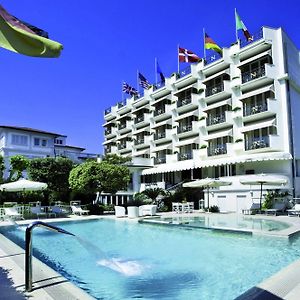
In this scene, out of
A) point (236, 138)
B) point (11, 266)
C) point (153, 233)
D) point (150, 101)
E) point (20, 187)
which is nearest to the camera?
point (11, 266)

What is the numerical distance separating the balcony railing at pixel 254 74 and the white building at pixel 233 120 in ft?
0.08

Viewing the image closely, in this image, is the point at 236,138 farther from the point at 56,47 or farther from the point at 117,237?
the point at 56,47

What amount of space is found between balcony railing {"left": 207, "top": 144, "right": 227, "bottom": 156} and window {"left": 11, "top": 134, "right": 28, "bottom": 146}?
117ft

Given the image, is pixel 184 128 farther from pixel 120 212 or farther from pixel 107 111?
pixel 107 111

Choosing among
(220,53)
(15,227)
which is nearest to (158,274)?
(15,227)

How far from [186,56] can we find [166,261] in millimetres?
41382

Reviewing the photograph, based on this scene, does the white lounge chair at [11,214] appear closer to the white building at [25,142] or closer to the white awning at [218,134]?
the white awning at [218,134]

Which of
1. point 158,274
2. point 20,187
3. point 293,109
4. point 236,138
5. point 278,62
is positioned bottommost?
point 158,274

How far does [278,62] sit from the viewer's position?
4181 centimetres

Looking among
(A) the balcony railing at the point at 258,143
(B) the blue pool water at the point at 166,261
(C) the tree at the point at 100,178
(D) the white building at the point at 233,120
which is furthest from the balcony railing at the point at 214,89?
(B) the blue pool water at the point at 166,261

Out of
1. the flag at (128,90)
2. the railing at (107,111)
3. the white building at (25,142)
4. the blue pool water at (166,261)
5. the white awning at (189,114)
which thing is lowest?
the blue pool water at (166,261)

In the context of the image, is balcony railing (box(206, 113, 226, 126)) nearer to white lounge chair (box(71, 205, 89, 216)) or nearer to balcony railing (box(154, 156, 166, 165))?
balcony railing (box(154, 156, 166, 165))

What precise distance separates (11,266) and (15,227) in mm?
15550

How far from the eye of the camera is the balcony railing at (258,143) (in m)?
41.4
